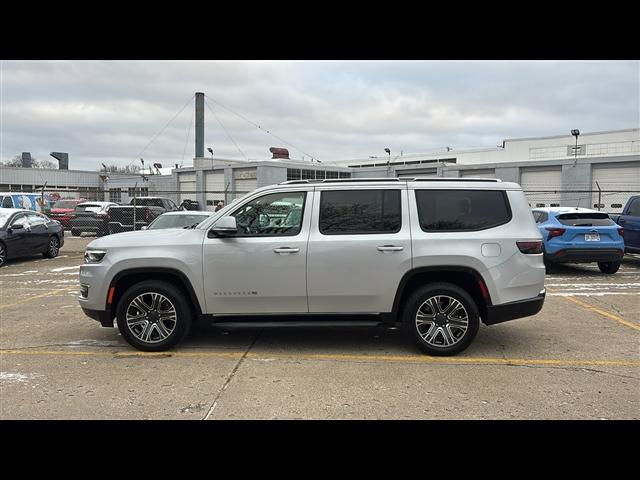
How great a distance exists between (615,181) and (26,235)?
29.0 meters

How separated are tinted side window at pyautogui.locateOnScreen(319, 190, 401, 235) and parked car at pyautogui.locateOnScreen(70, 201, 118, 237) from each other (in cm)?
1640

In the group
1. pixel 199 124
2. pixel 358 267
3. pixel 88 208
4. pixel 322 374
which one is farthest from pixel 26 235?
pixel 199 124

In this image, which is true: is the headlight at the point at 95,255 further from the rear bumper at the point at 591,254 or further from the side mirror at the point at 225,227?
the rear bumper at the point at 591,254

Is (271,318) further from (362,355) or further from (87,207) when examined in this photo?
(87,207)

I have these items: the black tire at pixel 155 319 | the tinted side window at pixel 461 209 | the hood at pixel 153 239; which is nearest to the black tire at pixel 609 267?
the tinted side window at pixel 461 209

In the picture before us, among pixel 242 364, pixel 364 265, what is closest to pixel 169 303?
pixel 242 364

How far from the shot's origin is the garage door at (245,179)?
38.9 meters

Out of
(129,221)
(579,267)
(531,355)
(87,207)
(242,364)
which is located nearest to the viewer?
(242,364)

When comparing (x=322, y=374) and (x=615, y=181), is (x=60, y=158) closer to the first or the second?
(x=615, y=181)

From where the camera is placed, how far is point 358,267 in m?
5.21

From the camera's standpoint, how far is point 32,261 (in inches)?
551

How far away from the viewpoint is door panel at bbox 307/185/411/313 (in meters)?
5.21

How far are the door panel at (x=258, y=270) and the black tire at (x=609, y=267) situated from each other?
357 inches
